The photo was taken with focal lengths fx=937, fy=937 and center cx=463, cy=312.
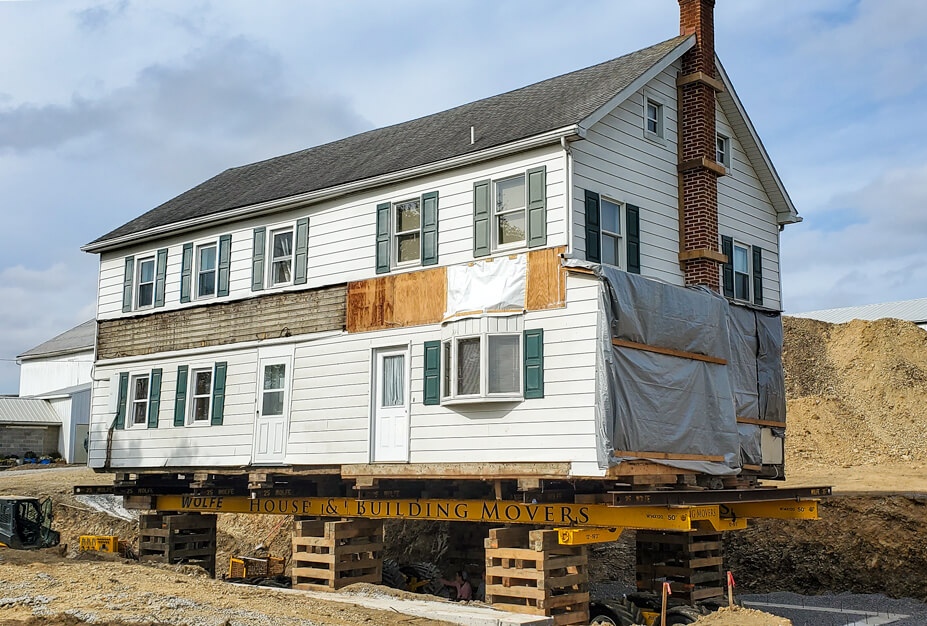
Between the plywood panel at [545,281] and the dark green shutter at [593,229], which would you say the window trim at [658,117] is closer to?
the dark green shutter at [593,229]

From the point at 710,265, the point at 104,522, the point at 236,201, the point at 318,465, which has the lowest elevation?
the point at 104,522

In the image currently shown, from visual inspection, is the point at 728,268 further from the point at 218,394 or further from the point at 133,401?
the point at 133,401

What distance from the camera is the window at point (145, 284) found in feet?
79.4

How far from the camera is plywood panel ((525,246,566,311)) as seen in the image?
636 inches

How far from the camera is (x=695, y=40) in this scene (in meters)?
19.9

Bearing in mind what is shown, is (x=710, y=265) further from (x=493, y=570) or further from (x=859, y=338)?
(x=859, y=338)

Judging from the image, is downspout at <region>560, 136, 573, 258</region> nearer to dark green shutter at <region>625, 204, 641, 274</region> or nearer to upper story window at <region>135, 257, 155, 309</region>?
dark green shutter at <region>625, 204, 641, 274</region>

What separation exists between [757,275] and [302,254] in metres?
10.3

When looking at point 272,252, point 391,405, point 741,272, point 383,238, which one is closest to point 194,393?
point 272,252

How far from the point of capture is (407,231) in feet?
61.9

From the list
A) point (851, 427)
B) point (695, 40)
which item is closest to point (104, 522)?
point (695, 40)

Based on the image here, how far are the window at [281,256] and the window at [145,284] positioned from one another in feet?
15.2

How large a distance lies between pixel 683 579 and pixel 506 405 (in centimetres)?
523

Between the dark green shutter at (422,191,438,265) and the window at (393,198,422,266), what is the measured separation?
206 millimetres
